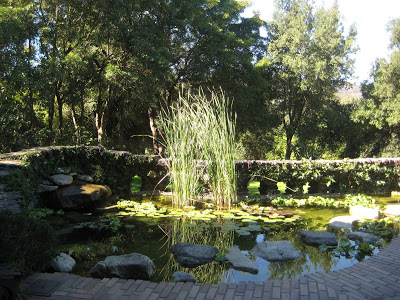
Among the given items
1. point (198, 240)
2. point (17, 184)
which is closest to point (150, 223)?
point (198, 240)

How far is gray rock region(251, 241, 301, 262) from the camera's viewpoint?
335 centimetres

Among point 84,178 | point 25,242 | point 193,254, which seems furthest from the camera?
point 84,178

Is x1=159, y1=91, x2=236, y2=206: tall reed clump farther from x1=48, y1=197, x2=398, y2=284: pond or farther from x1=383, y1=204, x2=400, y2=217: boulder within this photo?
x1=383, y1=204, x2=400, y2=217: boulder

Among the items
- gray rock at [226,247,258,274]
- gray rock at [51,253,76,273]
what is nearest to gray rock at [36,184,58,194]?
gray rock at [51,253,76,273]

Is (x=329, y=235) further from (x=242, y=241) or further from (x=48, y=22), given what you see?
(x=48, y=22)

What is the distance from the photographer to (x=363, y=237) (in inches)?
152

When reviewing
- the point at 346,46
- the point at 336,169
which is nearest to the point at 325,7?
the point at 346,46

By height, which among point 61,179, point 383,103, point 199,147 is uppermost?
point 383,103

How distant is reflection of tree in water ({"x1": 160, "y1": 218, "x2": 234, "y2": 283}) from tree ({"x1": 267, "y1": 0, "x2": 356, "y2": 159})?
1406 cm

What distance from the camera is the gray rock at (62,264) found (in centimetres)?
292

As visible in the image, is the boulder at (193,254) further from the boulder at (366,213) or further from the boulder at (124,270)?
the boulder at (366,213)

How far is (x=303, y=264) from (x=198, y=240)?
129 cm

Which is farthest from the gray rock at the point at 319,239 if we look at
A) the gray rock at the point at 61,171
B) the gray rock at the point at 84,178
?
the gray rock at the point at 61,171

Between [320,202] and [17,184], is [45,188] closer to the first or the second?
[17,184]
